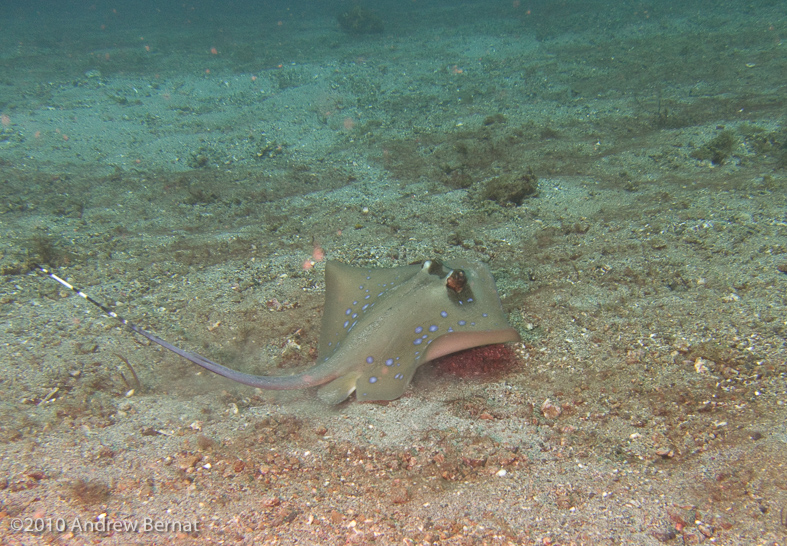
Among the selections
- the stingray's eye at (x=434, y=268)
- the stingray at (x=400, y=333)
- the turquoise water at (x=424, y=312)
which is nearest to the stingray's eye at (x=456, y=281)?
the stingray at (x=400, y=333)

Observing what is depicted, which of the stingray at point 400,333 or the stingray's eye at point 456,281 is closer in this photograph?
the stingray at point 400,333

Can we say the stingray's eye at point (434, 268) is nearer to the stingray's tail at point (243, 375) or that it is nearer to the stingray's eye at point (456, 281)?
the stingray's eye at point (456, 281)

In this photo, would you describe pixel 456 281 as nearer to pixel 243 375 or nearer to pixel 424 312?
pixel 424 312

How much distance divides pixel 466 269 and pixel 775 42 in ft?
55.5

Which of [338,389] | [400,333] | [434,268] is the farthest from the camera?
[434,268]

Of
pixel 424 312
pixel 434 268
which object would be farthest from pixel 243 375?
pixel 434 268

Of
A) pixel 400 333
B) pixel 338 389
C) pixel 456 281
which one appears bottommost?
pixel 338 389

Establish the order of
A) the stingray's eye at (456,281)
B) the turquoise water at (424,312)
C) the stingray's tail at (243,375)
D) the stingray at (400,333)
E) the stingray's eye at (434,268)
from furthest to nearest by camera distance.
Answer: the stingray's eye at (434,268) < the stingray's eye at (456,281) < the stingray at (400,333) < the stingray's tail at (243,375) < the turquoise water at (424,312)

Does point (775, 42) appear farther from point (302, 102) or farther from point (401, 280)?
point (401, 280)

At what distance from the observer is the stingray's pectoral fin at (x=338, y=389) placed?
10.9 ft

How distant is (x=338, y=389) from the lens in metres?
3.37

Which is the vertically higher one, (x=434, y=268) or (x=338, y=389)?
(x=434, y=268)

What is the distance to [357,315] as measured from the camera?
3.99 meters

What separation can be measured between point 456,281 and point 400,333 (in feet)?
2.38
